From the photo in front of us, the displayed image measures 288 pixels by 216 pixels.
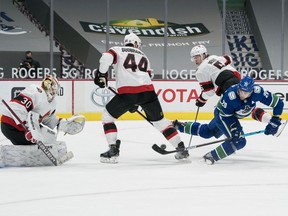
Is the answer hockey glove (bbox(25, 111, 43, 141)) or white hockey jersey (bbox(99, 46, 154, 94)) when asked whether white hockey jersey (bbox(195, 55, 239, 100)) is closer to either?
white hockey jersey (bbox(99, 46, 154, 94))

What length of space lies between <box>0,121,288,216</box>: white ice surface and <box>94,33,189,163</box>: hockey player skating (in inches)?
A: 8.8

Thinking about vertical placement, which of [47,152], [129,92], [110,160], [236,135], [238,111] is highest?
[129,92]

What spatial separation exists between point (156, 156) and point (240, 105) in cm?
99

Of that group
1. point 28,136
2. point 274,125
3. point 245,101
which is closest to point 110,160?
point 28,136

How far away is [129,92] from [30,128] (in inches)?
37.6

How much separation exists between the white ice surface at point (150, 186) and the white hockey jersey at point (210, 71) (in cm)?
59

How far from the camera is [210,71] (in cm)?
584

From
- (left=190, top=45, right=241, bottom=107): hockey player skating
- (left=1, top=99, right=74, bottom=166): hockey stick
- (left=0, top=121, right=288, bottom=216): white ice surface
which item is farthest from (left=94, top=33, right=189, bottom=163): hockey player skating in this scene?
(left=190, top=45, right=241, bottom=107): hockey player skating

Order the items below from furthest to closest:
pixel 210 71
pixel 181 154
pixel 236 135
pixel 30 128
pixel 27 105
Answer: pixel 210 71 → pixel 181 154 → pixel 236 135 → pixel 27 105 → pixel 30 128

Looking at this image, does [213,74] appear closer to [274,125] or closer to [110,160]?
[274,125]

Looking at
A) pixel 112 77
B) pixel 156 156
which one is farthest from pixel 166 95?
pixel 156 156

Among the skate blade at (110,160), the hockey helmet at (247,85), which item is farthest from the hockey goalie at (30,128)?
the hockey helmet at (247,85)

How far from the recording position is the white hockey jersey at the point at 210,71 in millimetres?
5816

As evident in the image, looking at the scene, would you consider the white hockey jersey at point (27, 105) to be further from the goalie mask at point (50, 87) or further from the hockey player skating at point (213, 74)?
the hockey player skating at point (213, 74)
